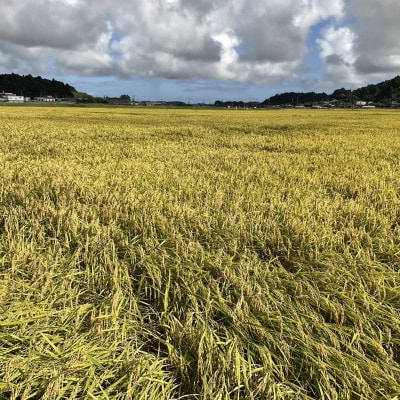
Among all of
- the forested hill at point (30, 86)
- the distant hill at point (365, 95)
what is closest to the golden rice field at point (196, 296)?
the distant hill at point (365, 95)

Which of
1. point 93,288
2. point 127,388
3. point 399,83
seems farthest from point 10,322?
point 399,83

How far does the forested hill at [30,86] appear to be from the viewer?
158 m

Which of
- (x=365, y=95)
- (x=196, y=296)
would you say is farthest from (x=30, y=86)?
(x=196, y=296)

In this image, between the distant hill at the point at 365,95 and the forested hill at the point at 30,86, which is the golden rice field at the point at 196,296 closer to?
the distant hill at the point at 365,95

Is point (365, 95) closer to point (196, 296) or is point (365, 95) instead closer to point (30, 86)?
point (30, 86)

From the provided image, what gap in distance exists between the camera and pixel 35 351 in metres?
1.97

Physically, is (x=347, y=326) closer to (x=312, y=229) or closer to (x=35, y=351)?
(x=312, y=229)

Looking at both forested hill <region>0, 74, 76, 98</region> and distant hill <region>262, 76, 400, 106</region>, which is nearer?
distant hill <region>262, 76, 400, 106</region>

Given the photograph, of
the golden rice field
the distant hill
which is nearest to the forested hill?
the distant hill

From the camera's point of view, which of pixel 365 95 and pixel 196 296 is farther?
pixel 365 95

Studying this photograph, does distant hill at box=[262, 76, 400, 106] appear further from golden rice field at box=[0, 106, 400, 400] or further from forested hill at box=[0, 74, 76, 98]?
golden rice field at box=[0, 106, 400, 400]

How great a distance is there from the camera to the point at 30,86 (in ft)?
539

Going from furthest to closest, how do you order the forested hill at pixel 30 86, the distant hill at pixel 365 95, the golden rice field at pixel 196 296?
the forested hill at pixel 30 86, the distant hill at pixel 365 95, the golden rice field at pixel 196 296

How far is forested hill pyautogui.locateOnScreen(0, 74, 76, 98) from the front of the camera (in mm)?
158375
